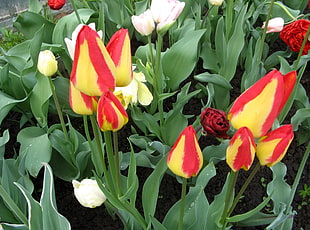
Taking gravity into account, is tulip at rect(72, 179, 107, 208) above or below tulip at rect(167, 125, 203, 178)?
below

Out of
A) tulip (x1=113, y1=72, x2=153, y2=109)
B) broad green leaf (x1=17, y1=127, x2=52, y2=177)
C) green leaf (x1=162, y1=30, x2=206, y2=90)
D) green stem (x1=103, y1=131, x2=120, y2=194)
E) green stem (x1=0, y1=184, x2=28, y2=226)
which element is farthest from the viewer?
green leaf (x1=162, y1=30, x2=206, y2=90)

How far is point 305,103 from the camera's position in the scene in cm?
135

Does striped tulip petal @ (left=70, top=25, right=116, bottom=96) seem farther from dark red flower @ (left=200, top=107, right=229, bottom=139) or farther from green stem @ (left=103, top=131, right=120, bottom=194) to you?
dark red flower @ (left=200, top=107, right=229, bottom=139)

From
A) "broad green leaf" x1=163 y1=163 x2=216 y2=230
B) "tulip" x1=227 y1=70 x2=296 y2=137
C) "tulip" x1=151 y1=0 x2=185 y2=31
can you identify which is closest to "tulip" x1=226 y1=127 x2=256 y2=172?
"tulip" x1=227 y1=70 x2=296 y2=137

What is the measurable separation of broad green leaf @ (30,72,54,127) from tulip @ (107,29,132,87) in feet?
2.27

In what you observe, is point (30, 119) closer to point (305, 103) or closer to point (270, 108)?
point (305, 103)

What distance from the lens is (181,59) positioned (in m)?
1.39

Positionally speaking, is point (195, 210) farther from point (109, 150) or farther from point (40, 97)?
point (40, 97)

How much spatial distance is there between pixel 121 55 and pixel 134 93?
1.60 ft

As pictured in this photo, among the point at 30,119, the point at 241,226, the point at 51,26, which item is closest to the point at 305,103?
the point at 241,226

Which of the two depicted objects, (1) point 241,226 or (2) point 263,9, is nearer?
(1) point 241,226

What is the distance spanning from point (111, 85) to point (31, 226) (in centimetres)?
42

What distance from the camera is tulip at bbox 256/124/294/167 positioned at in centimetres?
60

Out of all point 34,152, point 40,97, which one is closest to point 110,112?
point 34,152
